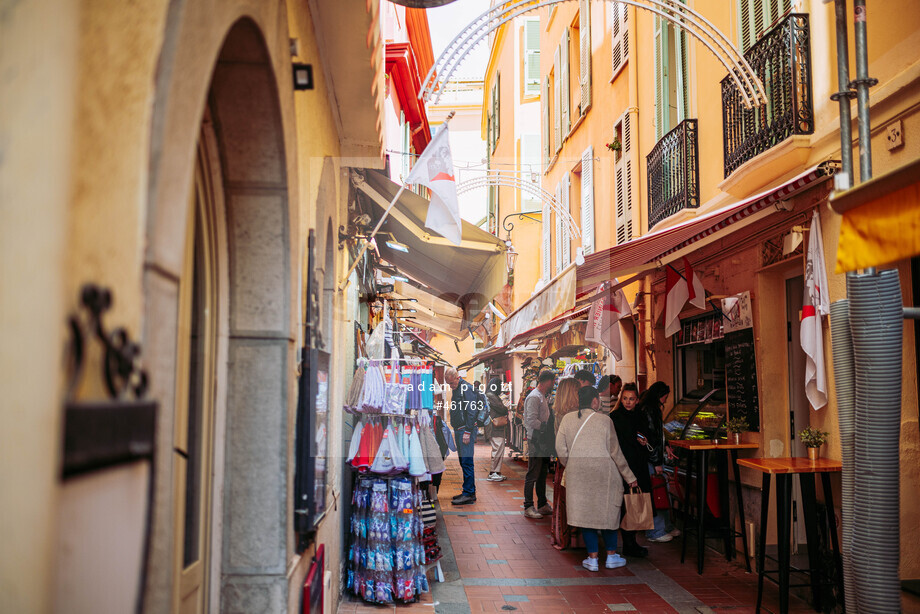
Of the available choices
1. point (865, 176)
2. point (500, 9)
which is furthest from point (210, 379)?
point (500, 9)

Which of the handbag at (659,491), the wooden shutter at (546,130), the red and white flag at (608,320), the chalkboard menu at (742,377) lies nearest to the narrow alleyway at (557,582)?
the handbag at (659,491)

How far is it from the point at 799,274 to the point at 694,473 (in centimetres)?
288

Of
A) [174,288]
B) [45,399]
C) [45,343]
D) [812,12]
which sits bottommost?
[45,399]

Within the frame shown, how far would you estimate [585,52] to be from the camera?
50.9 ft

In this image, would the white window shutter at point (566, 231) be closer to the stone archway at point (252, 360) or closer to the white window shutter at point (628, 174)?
the white window shutter at point (628, 174)

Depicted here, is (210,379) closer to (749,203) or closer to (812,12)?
(749,203)

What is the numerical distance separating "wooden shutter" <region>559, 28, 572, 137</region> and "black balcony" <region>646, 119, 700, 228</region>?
6494 mm

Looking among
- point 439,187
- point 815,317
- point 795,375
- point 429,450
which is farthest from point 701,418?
point 439,187

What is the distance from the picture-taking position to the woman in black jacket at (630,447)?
8.34m

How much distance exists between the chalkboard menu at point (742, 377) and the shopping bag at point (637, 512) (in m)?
1.40

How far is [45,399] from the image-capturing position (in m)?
1.37

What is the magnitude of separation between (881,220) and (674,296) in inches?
238

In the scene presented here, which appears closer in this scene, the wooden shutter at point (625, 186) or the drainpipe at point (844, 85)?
the drainpipe at point (844, 85)

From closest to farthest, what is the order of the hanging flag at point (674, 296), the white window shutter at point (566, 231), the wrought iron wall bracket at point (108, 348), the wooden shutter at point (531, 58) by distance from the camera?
the wrought iron wall bracket at point (108, 348), the hanging flag at point (674, 296), the white window shutter at point (566, 231), the wooden shutter at point (531, 58)
